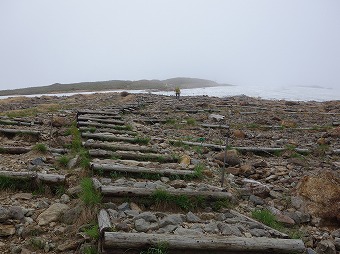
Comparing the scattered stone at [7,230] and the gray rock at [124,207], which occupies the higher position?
the gray rock at [124,207]

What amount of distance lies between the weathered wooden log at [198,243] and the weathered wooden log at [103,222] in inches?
6.7

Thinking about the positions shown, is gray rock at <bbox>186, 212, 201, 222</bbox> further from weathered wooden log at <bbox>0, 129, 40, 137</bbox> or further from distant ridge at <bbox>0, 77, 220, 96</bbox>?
distant ridge at <bbox>0, 77, 220, 96</bbox>

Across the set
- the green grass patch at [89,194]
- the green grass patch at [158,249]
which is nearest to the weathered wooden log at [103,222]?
the green grass patch at [89,194]

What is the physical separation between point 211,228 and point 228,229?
244 mm

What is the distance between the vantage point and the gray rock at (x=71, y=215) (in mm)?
4809

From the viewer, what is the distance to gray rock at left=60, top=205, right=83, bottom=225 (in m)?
4.81

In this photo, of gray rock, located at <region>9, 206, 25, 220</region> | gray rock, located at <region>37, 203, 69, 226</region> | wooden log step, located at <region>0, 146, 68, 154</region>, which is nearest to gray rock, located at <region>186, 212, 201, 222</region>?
gray rock, located at <region>37, 203, 69, 226</region>

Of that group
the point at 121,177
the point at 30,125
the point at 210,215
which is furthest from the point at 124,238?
the point at 30,125

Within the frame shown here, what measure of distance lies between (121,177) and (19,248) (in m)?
2.54

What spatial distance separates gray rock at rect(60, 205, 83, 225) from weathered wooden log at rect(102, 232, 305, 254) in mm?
1162

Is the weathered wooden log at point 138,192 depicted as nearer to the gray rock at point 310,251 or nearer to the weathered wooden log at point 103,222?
the weathered wooden log at point 103,222

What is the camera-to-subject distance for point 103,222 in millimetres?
4180

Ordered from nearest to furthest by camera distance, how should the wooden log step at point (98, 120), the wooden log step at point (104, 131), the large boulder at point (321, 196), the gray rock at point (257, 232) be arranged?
the gray rock at point (257, 232) < the large boulder at point (321, 196) < the wooden log step at point (104, 131) < the wooden log step at point (98, 120)

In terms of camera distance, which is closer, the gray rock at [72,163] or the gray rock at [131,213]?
the gray rock at [131,213]
